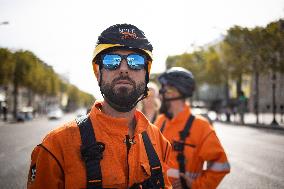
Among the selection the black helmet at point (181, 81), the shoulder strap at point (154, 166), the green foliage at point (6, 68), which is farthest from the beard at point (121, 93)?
the green foliage at point (6, 68)

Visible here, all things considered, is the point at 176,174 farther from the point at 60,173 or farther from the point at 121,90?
the point at 60,173

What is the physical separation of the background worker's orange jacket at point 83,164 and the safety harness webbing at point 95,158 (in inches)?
1.1

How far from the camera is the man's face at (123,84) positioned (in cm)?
244

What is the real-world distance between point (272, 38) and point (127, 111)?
29062 mm

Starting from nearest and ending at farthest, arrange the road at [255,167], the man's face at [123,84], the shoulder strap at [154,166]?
the shoulder strap at [154,166]
the man's face at [123,84]
the road at [255,167]

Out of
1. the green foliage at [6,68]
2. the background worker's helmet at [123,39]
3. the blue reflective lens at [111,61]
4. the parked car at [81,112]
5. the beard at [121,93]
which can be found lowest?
the parked car at [81,112]

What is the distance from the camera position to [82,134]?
221 centimetres

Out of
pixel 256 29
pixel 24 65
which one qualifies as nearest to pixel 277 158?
pixel 256 29

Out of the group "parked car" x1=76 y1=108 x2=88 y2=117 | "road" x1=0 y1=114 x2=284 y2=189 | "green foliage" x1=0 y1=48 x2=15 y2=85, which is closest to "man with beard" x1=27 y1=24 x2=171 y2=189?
"parked car" x1=76 y1=108 x2=88 y2=117

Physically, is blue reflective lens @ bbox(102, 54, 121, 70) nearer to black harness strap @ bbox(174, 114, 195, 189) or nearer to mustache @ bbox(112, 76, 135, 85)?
mustache @ bbox(112, 76, 135, 85)

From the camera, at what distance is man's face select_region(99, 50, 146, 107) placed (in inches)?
95.9

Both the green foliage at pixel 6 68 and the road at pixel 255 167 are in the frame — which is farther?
the green foliage at pixel 6 68

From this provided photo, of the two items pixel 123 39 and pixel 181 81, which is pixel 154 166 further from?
pixel 181 81

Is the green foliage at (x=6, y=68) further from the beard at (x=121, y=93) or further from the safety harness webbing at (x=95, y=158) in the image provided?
the safety harness webbing at (x=95, y=158)
